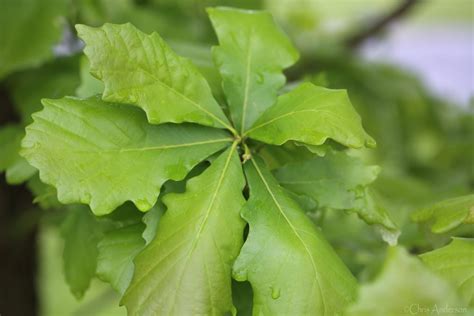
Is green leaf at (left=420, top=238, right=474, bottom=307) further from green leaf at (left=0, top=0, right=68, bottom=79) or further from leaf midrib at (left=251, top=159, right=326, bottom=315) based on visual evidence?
green leaf at (left=0, top=0, right=68, bottom=79)

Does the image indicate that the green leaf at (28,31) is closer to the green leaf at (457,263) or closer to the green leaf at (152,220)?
the green leaf at (152,220)

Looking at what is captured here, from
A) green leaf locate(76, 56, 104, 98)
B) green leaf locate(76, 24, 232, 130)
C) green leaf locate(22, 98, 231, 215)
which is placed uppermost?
green leaf locate(76, 24, 232, 130)

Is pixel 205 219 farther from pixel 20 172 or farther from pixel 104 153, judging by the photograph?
pixel 20 172

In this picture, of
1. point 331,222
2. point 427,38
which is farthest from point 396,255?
point 427,38

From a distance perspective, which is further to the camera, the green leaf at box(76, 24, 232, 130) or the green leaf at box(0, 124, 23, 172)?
the green leaf at box(0, 124, 23, 172)

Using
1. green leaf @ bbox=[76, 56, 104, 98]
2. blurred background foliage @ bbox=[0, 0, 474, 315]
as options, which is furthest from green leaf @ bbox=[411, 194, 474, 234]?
green leaf @ bbox=[76, 56, 104, 98]

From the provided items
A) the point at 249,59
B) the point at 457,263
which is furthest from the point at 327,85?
the point at 457,263

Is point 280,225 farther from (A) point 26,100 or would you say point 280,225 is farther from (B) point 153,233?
(A) point 26,100
